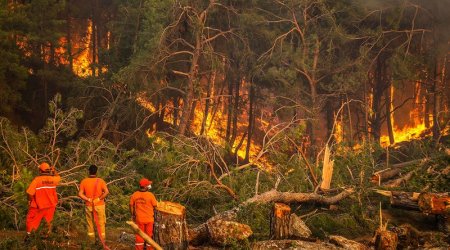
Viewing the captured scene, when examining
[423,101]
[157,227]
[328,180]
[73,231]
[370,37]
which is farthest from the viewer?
[423,101]

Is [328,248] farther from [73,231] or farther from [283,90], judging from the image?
[283,90]

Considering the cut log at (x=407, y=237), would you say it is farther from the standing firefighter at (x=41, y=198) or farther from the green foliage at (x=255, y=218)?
the standing firefighter at (x=41, y=198)

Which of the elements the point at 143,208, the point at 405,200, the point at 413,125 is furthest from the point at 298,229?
the point at 413,125

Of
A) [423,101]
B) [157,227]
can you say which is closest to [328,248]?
[157,227]

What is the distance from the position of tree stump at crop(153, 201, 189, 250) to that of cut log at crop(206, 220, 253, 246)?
40.9 inches

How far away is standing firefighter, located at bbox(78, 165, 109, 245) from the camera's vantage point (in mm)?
8766

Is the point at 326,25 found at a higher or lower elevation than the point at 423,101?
higher

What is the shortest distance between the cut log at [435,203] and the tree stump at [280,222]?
3.28 metres

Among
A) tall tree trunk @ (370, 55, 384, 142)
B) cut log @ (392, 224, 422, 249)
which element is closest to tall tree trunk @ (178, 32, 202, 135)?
tall tree trunk @ (370, 55, 384, 142)

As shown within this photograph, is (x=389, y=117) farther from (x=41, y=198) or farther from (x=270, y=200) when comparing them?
(x=41, y=198)

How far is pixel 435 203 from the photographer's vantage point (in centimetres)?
1034

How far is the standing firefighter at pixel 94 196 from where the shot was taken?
8766 mm

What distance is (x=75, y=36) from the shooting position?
36.2 m

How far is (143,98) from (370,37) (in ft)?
36.9
